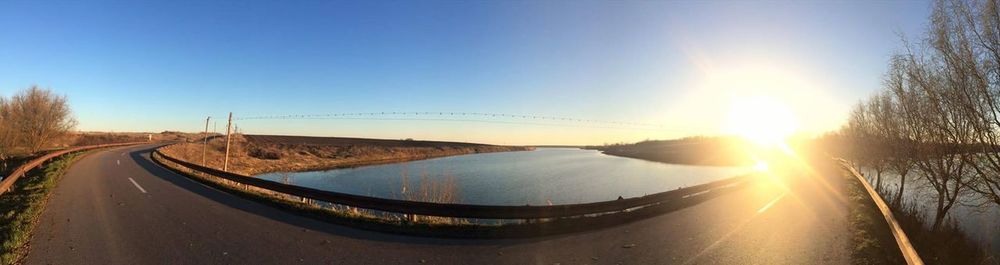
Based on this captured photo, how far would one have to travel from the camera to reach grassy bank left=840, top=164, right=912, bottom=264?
8453 mm

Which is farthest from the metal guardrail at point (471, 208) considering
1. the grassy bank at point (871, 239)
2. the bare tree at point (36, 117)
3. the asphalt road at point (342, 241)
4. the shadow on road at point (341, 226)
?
the bare tree at point (36, 117)

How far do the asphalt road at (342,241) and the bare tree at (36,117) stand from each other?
47480mm

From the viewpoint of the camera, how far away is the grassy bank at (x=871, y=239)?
27.7 feet

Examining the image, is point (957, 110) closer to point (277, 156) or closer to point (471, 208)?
point (471, 208)

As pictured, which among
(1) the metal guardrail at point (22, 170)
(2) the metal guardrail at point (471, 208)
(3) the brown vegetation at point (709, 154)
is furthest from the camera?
(3) the brown vegetation at point (709, 154)

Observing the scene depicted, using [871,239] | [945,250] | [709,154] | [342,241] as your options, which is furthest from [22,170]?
[709,154]

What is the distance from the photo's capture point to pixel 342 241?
343 inches

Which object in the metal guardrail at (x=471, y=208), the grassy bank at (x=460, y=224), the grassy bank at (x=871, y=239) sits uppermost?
the metal guardrail at (x=471, y=208)

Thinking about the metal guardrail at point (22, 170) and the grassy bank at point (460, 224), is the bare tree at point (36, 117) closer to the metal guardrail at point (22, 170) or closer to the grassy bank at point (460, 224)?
the metal guardrail at point (22, 170)

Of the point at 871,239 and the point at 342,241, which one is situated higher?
the point at 342,241

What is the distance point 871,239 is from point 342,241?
448 inches

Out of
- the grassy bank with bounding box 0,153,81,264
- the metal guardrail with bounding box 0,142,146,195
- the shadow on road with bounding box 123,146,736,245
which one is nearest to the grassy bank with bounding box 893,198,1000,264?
the shadow on road with bounding box 123,146,736,245

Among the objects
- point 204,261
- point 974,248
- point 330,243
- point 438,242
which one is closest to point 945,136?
point 974,248

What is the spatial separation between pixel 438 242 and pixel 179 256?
14.0 feet
